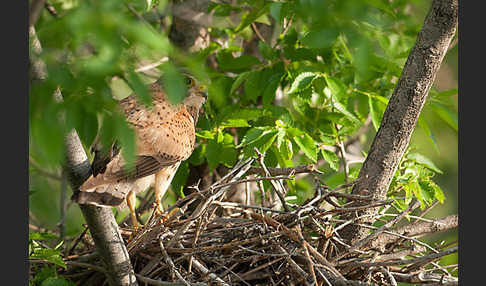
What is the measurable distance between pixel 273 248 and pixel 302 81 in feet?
4.02

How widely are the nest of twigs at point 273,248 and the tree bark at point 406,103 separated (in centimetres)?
11

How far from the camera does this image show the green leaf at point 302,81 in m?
3.84

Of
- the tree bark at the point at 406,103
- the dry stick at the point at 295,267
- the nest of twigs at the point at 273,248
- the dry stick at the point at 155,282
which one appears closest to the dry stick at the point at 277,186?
the nest of twigs at the point at 273,248

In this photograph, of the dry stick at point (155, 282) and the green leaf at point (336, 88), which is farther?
the green leaf at point (336, 88)

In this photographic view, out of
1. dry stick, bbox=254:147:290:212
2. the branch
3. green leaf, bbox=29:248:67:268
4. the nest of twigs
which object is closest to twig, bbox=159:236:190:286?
the nest of twigs

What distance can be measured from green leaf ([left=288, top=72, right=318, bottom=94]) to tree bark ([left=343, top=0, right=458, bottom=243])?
0.69 meters

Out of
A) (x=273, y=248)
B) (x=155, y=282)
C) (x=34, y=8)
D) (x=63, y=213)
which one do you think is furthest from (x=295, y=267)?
(x=63, y=213)

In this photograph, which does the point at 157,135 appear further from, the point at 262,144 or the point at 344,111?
the point at 344,111

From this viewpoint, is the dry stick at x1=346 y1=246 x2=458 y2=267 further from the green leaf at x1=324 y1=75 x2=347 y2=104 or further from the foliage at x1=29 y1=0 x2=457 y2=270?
the green leaf at x1=324 y1=75 x2=347 y2=104

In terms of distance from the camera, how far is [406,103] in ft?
10.8

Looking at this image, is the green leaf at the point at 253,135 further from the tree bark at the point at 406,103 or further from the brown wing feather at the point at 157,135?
the tree bark at the point at 406,103

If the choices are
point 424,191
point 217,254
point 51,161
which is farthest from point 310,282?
point 51,161

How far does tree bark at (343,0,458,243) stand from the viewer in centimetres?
319

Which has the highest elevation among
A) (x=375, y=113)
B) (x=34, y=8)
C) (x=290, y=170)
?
(x=34, y=8)
